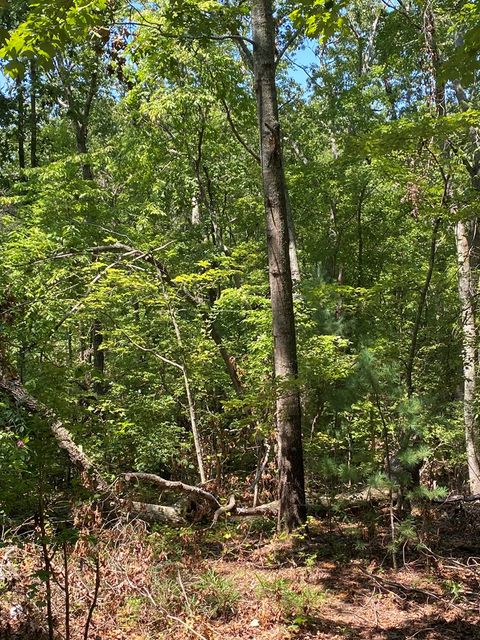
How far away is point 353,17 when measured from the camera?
2014 cm

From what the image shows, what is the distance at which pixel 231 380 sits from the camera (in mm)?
8383

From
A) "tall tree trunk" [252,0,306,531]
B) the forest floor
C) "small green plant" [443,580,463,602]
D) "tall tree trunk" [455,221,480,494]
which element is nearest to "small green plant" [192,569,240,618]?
the forest floor

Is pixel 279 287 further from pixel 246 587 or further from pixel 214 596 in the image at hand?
pixel 214 596

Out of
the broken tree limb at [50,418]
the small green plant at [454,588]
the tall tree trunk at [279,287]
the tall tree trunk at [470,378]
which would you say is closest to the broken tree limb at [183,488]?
the broken tree limb at [50,418]

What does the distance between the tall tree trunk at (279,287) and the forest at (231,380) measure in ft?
0.08

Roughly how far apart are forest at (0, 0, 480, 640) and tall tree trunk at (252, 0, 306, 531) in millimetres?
24

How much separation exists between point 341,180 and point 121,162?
5.09 metres

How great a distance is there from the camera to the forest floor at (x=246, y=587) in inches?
148

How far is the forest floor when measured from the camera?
3.76m

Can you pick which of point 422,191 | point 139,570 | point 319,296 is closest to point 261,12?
point 422,191

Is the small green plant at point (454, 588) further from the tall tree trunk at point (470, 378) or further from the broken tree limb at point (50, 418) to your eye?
the tall tree trunk at point (470, 378)

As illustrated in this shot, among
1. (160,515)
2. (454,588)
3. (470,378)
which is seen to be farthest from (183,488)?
(470,378)

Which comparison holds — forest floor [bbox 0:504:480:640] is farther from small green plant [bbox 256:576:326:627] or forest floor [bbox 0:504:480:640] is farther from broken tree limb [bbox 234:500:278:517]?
broken tree limb [bbox 234:500:278:517]

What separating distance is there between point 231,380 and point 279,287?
2860 mm
